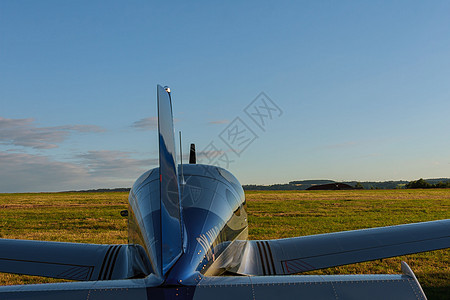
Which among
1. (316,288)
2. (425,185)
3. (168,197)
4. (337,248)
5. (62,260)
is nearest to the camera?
(316,288)

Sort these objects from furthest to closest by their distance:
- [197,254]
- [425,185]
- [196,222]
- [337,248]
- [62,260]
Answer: [425,185], [337,248], [62,260], [196,222], [197,254]

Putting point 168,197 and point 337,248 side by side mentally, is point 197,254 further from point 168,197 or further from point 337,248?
point 337,248

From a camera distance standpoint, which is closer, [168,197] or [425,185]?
[168,197]

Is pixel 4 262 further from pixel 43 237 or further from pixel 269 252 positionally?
pixel 43 237

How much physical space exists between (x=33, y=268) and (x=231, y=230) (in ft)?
9.39

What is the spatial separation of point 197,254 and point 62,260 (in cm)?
285

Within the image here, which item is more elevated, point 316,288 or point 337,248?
point 316,288

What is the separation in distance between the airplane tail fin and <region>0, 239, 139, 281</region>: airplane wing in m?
2.24

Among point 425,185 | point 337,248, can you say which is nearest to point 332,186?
point 425,185

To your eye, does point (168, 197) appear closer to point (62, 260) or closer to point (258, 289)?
point (258, 289)

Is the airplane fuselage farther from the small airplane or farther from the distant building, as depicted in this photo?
the distant building

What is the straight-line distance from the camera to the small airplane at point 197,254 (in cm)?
239

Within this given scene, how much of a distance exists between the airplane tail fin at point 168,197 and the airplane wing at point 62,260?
2240mm

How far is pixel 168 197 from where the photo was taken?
320 centimetres
